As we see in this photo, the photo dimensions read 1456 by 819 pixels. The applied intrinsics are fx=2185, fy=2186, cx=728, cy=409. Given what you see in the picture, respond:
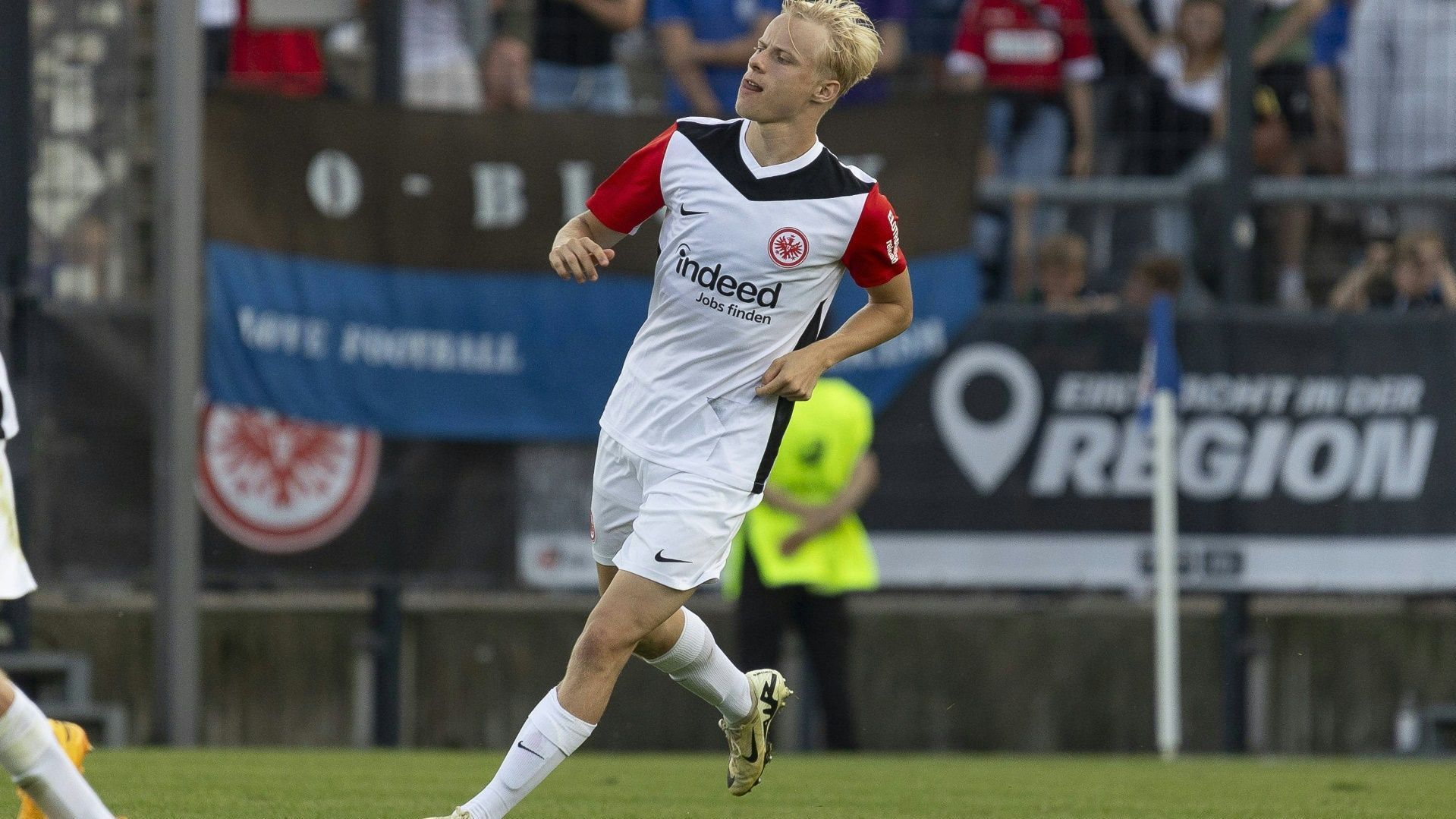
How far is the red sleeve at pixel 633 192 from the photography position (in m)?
5.64

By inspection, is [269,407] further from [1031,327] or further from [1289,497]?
[1289,497]

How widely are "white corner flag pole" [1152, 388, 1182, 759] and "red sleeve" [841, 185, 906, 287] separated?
4343mm

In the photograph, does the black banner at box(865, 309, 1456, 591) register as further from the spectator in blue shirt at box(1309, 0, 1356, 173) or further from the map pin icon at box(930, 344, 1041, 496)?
the spectator in blue shirt at box(1309, 0, 1356, 173)

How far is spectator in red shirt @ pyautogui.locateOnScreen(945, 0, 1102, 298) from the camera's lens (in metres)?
10.7

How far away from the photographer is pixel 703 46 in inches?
428

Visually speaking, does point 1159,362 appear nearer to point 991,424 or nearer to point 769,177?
point 991,424

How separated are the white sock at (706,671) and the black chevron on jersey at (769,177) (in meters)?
1.17

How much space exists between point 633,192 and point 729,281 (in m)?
0.38

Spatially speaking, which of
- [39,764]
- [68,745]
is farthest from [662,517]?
[39,764]

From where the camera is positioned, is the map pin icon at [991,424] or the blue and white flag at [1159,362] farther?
the map pin icon at [991,424]

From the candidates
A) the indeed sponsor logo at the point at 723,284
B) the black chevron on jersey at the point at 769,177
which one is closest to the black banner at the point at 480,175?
the black chevron on jersey at the point at 769,177

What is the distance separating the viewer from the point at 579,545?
34.0ft

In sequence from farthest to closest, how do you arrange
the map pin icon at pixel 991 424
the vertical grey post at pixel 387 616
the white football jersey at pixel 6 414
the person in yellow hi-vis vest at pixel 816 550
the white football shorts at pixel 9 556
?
the vertical grey post at pixel 387 616, the map pin icon at pixel 991 424, the person in yellow hi-vis vest at pixel 816 550, the white football jersey at pixel 6 414, the white football shorts at pixel 9 556

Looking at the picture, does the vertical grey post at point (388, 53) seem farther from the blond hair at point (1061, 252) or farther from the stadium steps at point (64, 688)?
the blond hair at point (1061, 252)
